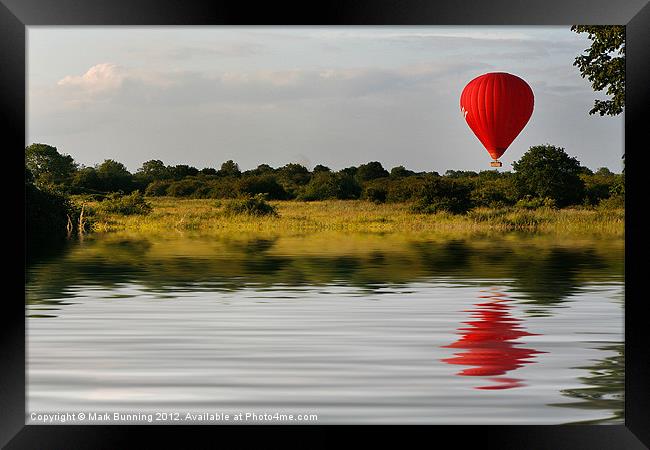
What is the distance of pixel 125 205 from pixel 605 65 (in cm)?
1770

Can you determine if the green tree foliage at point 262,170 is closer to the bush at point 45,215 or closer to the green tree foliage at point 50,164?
the green tree foliage at point 50,164

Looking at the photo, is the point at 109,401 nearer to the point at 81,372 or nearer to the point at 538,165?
the point at 81,372

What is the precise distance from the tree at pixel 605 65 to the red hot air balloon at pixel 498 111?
4705mm

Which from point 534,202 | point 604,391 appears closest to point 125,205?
point 534,202

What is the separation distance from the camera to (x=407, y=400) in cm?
646

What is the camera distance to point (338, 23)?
→ 14.6 feet

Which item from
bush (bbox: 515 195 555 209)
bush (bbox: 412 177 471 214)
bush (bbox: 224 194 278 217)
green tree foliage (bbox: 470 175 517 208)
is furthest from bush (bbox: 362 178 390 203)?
bush (bbox: 515 195 555 209)

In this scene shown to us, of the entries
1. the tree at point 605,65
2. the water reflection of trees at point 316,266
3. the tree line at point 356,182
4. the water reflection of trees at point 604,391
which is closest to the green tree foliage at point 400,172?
the tree line at point 356,182

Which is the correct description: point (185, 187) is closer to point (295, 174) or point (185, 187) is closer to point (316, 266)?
point (295, 174)

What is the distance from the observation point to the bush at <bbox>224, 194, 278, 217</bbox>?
31344 millimetres

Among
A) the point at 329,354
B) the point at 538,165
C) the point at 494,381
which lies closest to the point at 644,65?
the point at 494,381

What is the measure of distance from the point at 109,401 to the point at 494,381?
8.12 feet

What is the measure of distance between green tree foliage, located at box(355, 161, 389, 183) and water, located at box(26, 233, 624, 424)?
19.2m

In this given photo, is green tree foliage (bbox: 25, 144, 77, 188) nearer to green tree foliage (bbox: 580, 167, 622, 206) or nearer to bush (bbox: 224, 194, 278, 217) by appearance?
bush (bbox: 224, 194, 278, 217)
